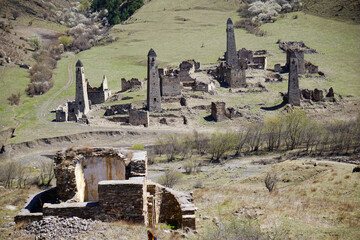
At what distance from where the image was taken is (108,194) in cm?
1223

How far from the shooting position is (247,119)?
2116 inches

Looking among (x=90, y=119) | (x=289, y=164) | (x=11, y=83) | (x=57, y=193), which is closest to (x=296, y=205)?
(x=57, y=193)

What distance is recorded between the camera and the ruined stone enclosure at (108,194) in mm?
12281

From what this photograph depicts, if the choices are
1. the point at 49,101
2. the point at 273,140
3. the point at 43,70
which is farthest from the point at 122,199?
the point at 43,70

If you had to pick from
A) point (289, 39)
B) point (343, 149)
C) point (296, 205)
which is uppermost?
point (289, 39)

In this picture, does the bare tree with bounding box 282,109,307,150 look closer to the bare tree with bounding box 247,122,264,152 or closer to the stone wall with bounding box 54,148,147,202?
the bare tree with bounding box 247,122,264,152

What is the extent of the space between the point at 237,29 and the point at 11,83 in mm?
65728

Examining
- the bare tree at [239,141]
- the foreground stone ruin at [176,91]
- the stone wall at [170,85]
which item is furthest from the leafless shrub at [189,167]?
the stone wall at [170,85]

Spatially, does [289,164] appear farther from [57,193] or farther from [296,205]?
[57,193]

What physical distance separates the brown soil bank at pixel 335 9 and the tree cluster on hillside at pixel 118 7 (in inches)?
2602

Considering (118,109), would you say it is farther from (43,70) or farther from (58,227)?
(58,227)

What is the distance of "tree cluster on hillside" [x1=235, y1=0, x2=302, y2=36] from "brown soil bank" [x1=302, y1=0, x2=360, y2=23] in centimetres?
462

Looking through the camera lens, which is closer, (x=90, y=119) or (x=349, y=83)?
(x=90, y=119)

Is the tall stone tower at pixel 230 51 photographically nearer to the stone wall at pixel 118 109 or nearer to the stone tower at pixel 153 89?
the stone tower at pixel 153 89
